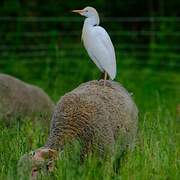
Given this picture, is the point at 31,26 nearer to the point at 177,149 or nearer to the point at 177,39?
the point at 177,39

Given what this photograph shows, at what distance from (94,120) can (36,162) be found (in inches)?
34.6

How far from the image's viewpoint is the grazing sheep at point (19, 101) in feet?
32.6

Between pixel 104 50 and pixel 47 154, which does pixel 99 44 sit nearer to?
pixel 104 50

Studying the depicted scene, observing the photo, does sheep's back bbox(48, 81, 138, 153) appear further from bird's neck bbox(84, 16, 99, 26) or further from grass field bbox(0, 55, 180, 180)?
bird's neck bbox(84, 16, 99, 26)

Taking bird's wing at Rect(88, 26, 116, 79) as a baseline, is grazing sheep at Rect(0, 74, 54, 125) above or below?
below

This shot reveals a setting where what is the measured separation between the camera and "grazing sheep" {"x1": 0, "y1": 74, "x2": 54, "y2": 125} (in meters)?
9.93

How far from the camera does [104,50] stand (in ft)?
27.7

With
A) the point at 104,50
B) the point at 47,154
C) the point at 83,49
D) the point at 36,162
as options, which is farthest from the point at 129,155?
the point at 83,49

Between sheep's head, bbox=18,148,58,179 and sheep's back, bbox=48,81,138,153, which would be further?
sheep's back, bbox=48,81,138,153

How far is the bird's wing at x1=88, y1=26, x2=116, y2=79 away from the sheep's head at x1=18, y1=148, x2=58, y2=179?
171cm

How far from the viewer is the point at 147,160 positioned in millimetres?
7051

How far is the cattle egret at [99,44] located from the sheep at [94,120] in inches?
20.0

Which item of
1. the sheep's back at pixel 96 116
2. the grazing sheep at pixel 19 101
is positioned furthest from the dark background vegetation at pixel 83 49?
the sheep's back at pixel 96 116

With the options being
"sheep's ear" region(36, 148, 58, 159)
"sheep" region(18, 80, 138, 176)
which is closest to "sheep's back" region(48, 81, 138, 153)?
"sheep" region(18, 80, 138, 176)
